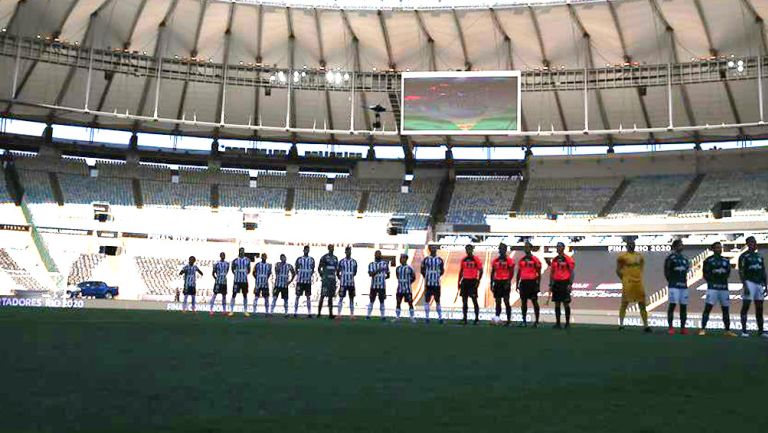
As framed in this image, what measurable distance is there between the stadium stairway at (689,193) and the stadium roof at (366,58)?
8.39 ft

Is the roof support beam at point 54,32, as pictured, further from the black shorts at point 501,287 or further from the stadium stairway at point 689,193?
the stadium stairway at point 689,193

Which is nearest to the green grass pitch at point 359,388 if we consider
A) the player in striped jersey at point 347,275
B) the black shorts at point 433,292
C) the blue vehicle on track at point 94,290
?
the black shorts at point 433,292

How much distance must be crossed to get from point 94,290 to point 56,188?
9.00 meters

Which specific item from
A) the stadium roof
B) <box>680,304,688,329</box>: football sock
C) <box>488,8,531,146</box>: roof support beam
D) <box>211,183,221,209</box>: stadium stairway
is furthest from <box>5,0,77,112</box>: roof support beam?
<box>680,304,688,329</box>: football sock

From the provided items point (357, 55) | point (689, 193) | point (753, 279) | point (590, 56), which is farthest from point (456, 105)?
point (753, 279)

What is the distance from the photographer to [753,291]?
13594 mm

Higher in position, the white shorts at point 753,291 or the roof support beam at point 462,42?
the roof support beam at point 462,42

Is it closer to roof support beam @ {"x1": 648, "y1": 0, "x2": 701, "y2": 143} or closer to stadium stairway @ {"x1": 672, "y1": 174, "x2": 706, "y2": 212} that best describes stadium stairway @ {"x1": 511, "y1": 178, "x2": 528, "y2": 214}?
stadium stairway @ {"x1": 672, "y1": 174, "x2": 706, "y2": 212}

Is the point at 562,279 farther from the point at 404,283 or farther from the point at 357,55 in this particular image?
the point at 357,55

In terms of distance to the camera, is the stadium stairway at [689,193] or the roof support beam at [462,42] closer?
the roof support beam at [462,42]

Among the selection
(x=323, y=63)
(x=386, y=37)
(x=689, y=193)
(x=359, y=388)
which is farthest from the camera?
(x=689, y=193)

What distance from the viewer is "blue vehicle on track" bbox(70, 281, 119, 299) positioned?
33594 millimetres

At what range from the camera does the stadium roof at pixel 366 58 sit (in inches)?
1330

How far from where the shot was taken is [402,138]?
144 feet
